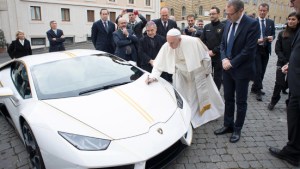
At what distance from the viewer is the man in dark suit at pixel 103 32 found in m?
6.59

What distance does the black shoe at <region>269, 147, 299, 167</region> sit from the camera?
291 cm

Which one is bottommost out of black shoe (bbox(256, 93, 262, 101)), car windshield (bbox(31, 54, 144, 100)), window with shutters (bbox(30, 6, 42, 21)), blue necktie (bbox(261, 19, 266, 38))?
black shoe (bbox(256, 93, 262, 101))

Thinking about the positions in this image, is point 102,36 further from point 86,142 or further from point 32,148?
point 86,142

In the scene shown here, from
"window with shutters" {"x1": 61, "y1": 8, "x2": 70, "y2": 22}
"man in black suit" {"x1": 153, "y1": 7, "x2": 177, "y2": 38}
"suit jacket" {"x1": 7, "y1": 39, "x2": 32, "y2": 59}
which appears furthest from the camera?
"window with shutters" {"x1": 61, "y1": 8, "x2": 70, "y2": 22}

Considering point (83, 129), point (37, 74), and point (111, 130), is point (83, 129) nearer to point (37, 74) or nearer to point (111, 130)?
point (111, 130)

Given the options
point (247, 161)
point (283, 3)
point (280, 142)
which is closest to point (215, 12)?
point (280, 142)

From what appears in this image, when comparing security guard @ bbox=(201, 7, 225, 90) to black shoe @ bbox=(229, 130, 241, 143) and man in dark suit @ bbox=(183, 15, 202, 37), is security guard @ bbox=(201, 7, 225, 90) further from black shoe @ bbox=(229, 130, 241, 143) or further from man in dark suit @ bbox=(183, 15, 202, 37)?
black shoe @ bbox=(229, 130, 241, 143)

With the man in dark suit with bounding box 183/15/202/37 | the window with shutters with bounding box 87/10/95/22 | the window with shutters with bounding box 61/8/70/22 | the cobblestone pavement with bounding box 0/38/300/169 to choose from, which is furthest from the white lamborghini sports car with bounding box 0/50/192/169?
the window with shutters with bounding box 87/10/95/22

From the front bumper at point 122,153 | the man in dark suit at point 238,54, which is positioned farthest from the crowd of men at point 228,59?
the front bumper at point 122,153

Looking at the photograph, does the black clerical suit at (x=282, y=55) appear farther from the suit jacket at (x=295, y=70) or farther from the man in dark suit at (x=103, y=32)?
the man in dark suit at (x=103, y=32)

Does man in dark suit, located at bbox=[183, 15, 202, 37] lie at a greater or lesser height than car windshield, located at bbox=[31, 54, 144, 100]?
greater

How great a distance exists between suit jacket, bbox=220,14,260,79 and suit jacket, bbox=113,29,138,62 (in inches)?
119

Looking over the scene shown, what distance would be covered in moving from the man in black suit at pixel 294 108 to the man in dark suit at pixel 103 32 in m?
4.66

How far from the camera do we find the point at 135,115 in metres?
2.69
